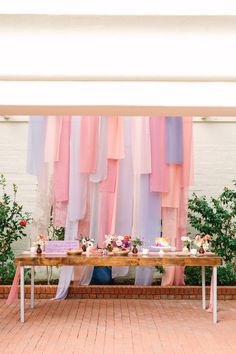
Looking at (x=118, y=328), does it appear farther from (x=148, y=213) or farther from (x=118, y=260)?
(x=148, y=213)

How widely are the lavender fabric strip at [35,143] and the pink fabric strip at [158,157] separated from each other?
1.52 metres

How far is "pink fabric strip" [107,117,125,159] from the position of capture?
28.3 ft

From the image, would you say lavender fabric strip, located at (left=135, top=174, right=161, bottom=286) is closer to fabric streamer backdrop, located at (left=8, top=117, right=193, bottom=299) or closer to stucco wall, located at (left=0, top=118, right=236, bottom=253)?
fabric streamer backdrop, located at (left=8, top=117, right=193, bottom=299)

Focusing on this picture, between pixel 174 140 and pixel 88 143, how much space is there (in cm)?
120

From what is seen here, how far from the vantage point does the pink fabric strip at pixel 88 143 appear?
854 cm

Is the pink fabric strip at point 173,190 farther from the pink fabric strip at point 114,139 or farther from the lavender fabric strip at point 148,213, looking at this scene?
the pink fabric strip at point 114,139

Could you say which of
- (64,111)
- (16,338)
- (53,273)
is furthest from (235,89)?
(53,273)

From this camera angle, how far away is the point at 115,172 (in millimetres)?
8703

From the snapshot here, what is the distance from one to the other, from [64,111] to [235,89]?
1.39 meters

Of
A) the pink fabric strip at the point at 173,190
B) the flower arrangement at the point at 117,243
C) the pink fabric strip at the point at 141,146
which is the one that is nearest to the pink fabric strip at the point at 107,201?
the pink fabric strip at the point at 141,146

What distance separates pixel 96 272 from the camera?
9.00m
